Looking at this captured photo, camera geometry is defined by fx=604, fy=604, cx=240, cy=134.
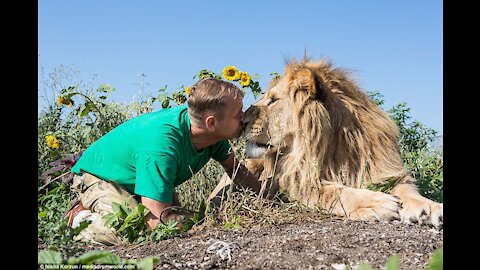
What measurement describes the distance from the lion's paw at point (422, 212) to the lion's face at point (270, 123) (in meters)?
1.12

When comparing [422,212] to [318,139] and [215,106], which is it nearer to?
[318,139]

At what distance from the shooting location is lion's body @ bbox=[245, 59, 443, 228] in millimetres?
4578

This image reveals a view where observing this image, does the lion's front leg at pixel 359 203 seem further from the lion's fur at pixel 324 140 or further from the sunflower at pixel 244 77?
the sunflower at pixel 244 77

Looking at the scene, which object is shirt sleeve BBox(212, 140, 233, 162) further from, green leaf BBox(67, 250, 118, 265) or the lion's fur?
green leaf BBox(67, 250, 118, 265)

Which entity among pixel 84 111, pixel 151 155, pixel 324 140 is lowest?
pixel 151 155

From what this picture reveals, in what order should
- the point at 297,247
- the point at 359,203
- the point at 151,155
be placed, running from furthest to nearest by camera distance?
the point at 359,203 → the point at 151,155 → the point at 297,247

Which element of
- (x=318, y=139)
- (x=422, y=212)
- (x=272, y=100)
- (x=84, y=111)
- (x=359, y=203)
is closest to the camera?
(x=422, y=212)

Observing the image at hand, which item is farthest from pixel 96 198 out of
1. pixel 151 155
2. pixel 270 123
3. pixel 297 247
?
pixel 297 247

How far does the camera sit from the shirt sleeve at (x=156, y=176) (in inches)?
146

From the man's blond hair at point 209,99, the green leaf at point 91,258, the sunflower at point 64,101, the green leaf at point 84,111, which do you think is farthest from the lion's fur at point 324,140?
the green leaf at point 91,258

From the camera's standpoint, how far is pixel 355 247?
2.85m

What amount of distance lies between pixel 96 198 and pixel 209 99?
1062 millimetres

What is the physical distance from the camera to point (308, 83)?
15.4ft

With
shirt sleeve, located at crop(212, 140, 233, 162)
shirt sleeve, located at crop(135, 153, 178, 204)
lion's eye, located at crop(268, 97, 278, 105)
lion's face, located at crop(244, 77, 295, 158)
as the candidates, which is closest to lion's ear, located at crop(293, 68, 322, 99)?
lion's face, located at crop(244, 77, 295, 158)
